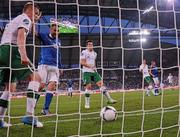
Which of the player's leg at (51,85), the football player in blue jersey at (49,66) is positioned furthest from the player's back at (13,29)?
the player's leg at (51,85)

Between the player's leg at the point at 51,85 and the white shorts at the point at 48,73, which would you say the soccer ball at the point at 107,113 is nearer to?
the player's leg at the point at 51,85

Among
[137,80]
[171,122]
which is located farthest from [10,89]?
[137,80]

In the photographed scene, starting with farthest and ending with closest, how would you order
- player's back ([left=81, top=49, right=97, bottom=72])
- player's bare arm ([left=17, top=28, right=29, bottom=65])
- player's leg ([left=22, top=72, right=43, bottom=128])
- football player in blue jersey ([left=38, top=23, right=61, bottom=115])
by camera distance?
player's back ([left=81, top=49, right=97, bottom=72]) → football player in blue jersey ([left=38, top=23, right=61, bottom=115]) → player's leg ([left=22, top=72, right=43, bottom=128]) → player's bare arm ([left=17, top=28, right=29, bottom=65])

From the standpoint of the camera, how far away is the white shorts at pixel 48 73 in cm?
732

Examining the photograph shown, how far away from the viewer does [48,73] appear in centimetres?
750

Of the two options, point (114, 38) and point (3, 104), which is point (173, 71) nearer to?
point (114, 38)

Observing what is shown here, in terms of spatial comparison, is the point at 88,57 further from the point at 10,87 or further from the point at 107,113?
the point at 10,87

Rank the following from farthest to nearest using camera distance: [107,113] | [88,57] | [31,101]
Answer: [88,57] → [107,113] → [31,101]

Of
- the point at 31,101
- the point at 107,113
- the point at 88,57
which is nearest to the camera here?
the point at 31,101

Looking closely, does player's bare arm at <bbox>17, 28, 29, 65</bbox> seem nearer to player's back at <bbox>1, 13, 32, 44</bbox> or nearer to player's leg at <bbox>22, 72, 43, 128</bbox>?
player's back at <bbox>1, 13, 32, 44</bbox>

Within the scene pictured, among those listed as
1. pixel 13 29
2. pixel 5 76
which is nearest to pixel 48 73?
pixel 5 76

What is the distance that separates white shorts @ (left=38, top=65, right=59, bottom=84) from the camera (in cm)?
732

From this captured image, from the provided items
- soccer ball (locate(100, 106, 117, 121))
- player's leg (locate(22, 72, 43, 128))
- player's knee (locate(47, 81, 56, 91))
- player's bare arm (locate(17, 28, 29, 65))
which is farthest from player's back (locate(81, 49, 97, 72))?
player's bare arm (locate(17, 28, 29, 65))

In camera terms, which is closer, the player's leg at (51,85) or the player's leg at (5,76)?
the player's leg at (5,76)
